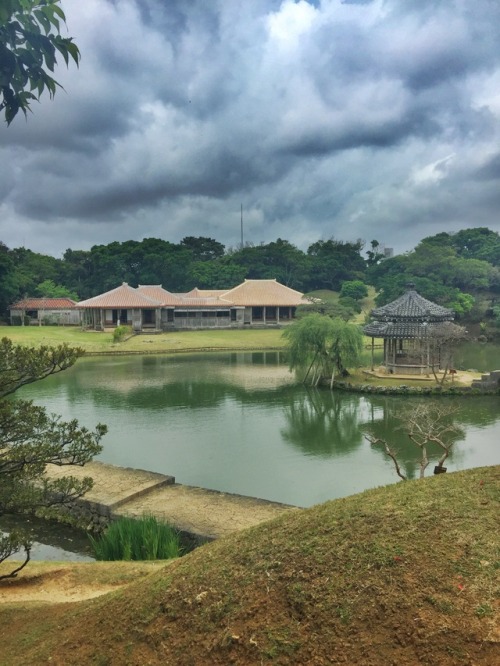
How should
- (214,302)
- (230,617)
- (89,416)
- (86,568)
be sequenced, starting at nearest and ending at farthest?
(230,617) → (86,568) → (89,416) → (214,302)

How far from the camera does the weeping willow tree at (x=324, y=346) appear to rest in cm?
2377

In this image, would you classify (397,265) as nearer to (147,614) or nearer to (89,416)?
(89,416)

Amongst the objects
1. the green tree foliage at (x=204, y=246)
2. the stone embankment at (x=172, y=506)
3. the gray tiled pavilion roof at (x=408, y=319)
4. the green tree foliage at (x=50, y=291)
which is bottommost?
the stone embankment at (x=172, y=506)

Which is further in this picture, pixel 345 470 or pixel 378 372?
pixel 378 372

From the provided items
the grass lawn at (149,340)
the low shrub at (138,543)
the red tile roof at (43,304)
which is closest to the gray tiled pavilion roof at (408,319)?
the grass lawn at (149,340)

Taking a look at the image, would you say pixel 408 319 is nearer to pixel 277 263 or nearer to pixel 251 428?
pixel 251 428

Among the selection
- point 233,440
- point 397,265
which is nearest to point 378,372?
point 233,440

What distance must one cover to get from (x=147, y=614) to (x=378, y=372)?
23.4 m

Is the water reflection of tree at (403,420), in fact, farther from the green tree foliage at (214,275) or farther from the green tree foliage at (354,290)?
A: the green tree foliage at (214,275)

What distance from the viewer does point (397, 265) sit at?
55.3 metres

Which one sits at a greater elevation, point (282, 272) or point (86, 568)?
point (282, 272)

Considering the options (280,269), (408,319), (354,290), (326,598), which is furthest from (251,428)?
(280,269)

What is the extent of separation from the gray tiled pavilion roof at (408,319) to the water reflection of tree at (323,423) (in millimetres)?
4893

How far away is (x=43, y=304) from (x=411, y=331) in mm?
36370
